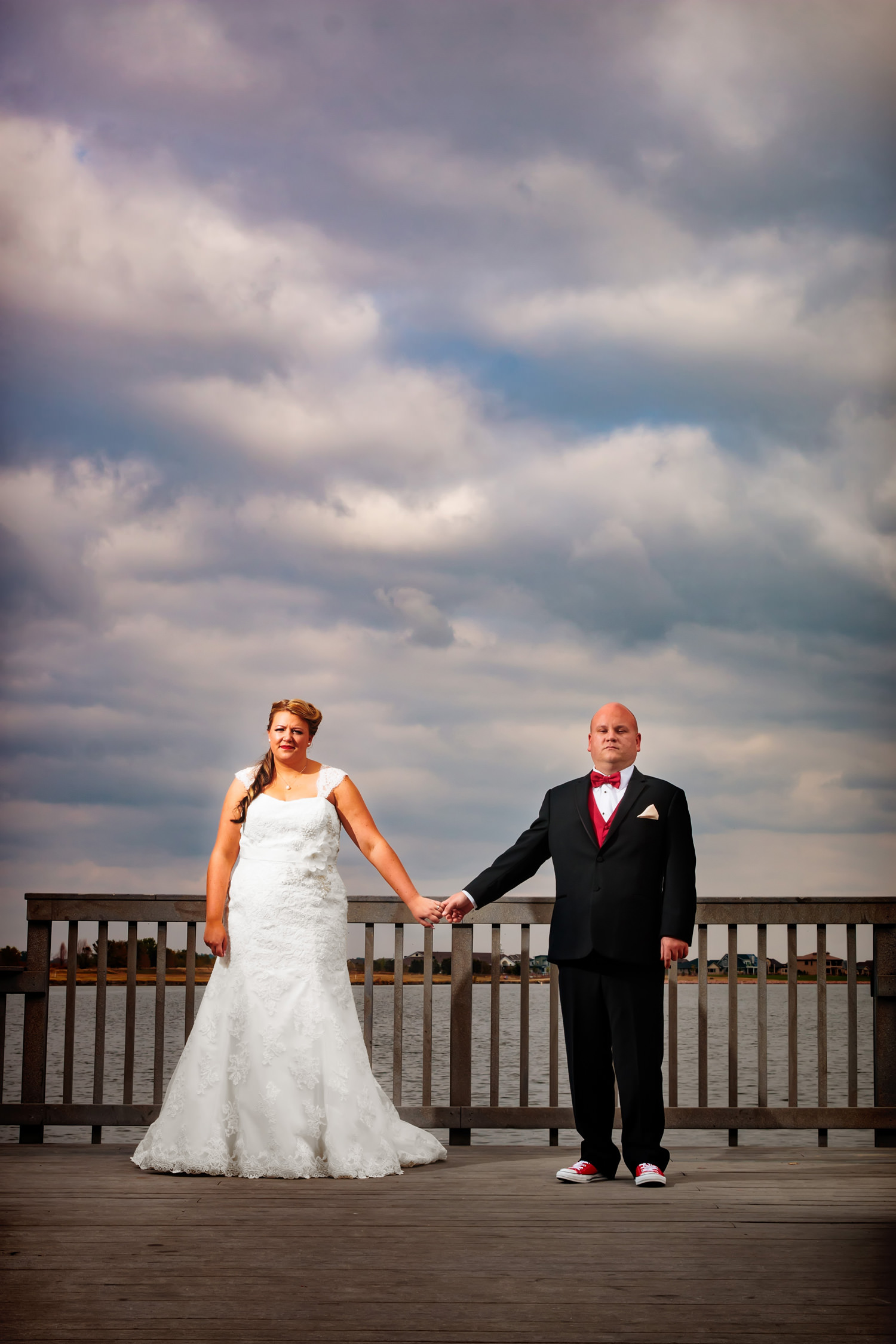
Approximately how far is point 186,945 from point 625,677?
71.2ft

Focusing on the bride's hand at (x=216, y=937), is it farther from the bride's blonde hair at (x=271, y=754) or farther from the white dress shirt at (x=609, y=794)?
the white dress shirt at (x=609, y=794)

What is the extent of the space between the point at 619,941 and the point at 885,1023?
157 cm

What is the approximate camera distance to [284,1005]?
388 cm

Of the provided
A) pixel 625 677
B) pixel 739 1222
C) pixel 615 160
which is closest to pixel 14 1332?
pixel 739 1222

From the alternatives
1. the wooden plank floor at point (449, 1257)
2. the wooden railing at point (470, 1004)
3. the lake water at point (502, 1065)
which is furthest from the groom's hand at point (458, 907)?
the lake water at point (502, 1065)

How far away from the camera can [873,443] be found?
2.53 metres

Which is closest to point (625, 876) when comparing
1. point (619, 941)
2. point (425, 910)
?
point (619, 941)

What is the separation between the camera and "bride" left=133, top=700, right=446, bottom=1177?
12.3ft

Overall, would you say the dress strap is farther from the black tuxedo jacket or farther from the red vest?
the red vest

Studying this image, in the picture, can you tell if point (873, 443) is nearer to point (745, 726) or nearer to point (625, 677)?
point (745, 726)

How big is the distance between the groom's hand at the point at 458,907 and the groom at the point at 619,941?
1.19 ft

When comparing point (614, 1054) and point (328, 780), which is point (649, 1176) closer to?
point (614, 1054)

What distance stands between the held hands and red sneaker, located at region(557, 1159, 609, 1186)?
0.72m

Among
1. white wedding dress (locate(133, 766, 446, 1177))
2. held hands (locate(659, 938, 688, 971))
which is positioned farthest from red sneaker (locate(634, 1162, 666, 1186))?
white wedding dress (locate(133, 766, 446, 1177))
